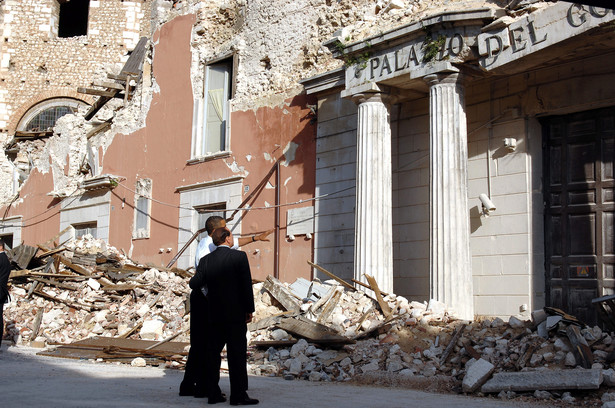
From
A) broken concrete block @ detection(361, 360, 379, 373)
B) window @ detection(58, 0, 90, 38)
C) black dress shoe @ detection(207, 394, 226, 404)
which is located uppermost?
window @ detection(58, 0, 90, 38)

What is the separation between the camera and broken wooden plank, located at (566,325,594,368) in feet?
25.2

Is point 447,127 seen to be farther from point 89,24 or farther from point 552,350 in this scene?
point 89,24

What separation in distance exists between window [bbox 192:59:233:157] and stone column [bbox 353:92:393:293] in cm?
555

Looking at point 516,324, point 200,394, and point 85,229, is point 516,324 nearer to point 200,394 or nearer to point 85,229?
point 200,394

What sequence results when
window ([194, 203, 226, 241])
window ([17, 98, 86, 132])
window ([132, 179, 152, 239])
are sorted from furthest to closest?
1. window ([17, 98, 86, 132])
2. window ([132, 179, 152, 239])
3. window ([194, 203, 226, 241])

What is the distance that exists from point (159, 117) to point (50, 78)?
1548 cm

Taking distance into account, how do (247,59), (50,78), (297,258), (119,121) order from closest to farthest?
(297,258)
(247,59)
(119,121)
(50,78)

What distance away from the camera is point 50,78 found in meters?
32.1

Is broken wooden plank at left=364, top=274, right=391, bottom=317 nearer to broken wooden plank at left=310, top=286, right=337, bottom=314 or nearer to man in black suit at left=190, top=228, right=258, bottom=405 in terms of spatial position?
broken wooden plank at left=310, top=286, right=337, bottom=314

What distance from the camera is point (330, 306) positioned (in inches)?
421

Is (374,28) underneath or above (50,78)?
underneath

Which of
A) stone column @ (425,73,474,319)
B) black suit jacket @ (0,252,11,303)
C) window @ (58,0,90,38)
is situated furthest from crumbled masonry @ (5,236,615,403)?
window @ (58,0,90,38)

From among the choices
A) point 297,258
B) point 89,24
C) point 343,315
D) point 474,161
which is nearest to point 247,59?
point 297,258

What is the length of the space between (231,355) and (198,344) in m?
0.60
